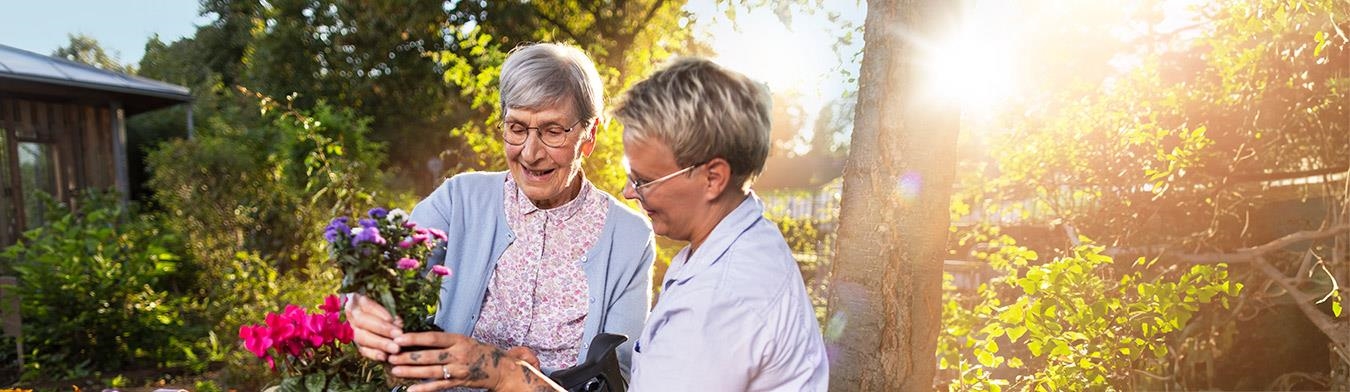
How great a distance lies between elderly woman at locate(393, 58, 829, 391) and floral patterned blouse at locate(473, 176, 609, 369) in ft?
2.62

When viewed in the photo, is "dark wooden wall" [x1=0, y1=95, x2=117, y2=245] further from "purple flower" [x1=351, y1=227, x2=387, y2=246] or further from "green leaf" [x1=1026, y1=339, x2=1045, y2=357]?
"green leaf" [x1=1026, y1=339, x2=1045, y2=357]

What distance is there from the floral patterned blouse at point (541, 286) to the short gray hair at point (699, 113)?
0.93 m

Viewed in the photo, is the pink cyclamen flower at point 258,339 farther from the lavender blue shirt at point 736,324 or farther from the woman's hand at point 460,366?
the lavender blue shirt at point 736,324

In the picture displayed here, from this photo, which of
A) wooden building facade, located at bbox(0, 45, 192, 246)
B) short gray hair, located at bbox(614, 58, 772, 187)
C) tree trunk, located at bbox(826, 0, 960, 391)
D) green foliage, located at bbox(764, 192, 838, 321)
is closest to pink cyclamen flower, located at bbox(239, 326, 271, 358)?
short gray hair, located at bbox(614, 58, 772, 187)

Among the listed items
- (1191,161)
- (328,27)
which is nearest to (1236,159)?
(1191,161)

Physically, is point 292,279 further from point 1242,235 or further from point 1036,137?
point 1242,235

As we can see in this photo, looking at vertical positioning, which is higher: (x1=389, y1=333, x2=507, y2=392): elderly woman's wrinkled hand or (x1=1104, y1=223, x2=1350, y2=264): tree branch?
(x1=389, y1=333, x2=507, y2=392): elderly woman's wrinkled hand

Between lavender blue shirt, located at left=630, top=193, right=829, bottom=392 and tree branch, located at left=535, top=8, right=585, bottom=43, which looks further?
tree branch, located at left=535, top=8, right=585, bottom=43

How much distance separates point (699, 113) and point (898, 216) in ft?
5.12

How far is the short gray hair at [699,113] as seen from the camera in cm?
120

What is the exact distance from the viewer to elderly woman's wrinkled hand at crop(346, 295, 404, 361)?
55.2 inches

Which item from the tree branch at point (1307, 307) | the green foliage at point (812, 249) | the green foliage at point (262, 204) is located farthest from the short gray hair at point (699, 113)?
the green foliage at point (812, 249)

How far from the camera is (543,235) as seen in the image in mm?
2139

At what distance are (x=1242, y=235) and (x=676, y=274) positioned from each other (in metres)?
4.53
